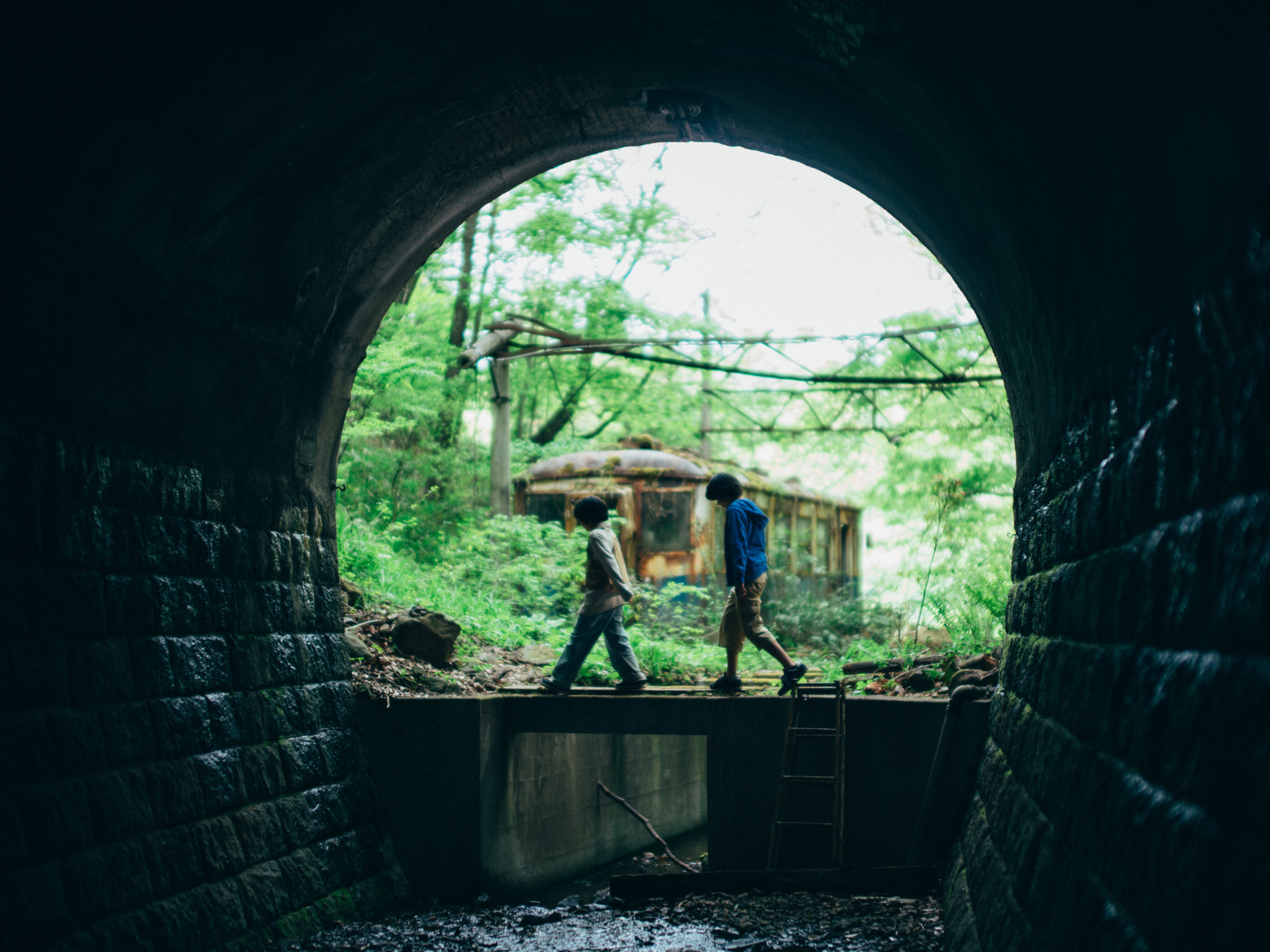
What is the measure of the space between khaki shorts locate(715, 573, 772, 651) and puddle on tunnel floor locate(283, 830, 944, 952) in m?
1.82

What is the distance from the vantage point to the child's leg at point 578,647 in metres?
8.41

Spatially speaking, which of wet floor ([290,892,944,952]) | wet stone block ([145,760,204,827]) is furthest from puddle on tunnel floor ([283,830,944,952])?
wet stone block ([145,760,204,827])

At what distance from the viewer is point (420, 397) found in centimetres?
1700

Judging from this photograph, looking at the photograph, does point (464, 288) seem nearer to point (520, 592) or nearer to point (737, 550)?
point (520, 592)

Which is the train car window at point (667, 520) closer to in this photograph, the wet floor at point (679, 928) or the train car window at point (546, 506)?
the train car window at point (546, 506)

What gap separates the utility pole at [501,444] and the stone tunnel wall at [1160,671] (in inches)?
461

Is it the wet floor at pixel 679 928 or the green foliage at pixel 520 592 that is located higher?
the green foliage at pixel 520 592

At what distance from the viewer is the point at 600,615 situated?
840cm

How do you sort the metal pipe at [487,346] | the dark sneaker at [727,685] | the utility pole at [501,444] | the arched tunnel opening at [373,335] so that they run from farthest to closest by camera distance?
the utility pole at [501,444]
the metal pipe at [487,346]
the dark sneaker at [727,685]
the arched tunnel opening at [373,335]

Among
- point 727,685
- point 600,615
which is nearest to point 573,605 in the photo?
point 600,615

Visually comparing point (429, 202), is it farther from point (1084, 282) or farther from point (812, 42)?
point (1084, 282)

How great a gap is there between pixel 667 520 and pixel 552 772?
7547 millimetres

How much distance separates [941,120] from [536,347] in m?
11.3

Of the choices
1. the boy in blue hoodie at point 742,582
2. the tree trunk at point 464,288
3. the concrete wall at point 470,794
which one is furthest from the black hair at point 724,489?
the tree trunk at point 464,288
